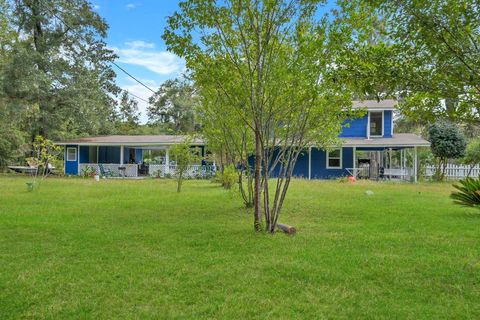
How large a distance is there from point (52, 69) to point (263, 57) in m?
24.2

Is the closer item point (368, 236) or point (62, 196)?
point (368, 236)

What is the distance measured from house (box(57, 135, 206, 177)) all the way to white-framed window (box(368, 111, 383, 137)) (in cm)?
981

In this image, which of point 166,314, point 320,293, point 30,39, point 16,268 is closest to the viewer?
point 166,314

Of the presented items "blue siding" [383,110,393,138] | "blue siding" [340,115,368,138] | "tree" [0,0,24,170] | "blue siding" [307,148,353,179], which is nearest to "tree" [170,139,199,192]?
"blue siding" [307,148,353,179]

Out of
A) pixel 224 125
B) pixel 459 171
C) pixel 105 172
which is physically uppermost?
pixel 224 125

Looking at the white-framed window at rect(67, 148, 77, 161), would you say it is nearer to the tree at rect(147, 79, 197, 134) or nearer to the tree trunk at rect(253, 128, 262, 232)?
the tree at rect(147, 79, 197, 134)

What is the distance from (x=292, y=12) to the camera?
6.65 meters

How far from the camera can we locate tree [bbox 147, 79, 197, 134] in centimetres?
4212

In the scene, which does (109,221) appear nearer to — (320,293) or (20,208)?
(20,208)

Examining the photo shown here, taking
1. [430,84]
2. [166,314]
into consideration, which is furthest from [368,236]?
[166,314]

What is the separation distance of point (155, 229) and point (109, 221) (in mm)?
1408

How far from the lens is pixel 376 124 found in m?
23.8

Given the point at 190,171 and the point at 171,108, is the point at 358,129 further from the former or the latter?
the point at 171,108

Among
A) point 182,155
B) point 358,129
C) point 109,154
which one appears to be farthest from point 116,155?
point 358,129
